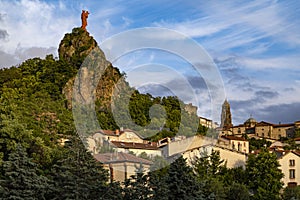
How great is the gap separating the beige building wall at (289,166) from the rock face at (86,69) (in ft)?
49.7

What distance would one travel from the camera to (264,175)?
134ft

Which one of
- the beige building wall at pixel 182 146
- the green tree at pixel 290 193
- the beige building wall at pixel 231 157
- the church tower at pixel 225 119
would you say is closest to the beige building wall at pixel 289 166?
the beige building wall at pixel 231 157

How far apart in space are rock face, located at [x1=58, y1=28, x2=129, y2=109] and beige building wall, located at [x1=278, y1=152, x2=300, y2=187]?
15.1 meters

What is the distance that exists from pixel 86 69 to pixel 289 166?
938 inches

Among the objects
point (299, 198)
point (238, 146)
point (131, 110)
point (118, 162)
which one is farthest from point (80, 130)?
point (238, 146)

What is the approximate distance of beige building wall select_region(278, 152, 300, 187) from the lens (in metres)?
49.5

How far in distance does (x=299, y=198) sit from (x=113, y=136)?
15.4 m

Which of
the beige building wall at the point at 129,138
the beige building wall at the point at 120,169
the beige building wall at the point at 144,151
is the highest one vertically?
the beige building wall at the point at 129,138

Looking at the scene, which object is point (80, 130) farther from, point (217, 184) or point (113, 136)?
point (217, 184)

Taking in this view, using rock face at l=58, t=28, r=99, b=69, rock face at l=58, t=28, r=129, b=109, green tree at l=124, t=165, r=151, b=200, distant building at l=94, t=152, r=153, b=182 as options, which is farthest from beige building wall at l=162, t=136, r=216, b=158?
rock face at l=58, t=28, r=99, b=69

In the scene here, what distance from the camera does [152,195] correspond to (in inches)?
941

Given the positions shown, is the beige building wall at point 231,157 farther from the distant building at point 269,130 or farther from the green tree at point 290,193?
the distant building at point 269,130

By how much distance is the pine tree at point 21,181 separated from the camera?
24.0m

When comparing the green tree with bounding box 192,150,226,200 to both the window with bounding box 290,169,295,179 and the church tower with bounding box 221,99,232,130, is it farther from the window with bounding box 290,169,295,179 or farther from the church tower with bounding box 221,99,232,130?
the church tower with bounding box 221,99,232,130
